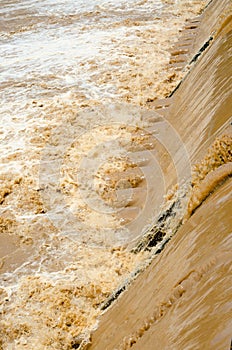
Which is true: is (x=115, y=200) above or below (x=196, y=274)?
below

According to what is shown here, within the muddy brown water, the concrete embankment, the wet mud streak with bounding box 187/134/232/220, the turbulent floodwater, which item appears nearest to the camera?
the concrete embankment

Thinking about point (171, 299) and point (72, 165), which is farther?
point (72, 165)

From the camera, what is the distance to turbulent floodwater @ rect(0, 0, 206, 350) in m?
3.86

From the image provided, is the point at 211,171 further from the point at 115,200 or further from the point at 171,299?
the point at 115,200

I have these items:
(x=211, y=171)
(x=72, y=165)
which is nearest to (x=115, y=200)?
(x=72, y=165)

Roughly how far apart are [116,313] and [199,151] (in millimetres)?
1692

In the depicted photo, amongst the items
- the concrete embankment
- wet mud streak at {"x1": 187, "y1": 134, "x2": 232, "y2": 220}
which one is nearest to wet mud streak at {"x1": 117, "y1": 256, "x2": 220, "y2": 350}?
the concrete embankment

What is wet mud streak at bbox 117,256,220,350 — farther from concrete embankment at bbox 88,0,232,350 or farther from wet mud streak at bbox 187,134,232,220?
wet mud streak at bbox 187,134,232,220

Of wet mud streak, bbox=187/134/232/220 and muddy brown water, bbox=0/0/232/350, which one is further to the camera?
wet mud streak, bbox=187/134/232/220

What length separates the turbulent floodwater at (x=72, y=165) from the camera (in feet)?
12.6

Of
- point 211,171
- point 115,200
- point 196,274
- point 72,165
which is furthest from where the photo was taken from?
point 72,165

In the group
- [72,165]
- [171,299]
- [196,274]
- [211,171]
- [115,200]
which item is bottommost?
[72,165]

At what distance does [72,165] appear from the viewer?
5656 millimetres

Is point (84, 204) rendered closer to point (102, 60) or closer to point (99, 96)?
point (99, 96)
